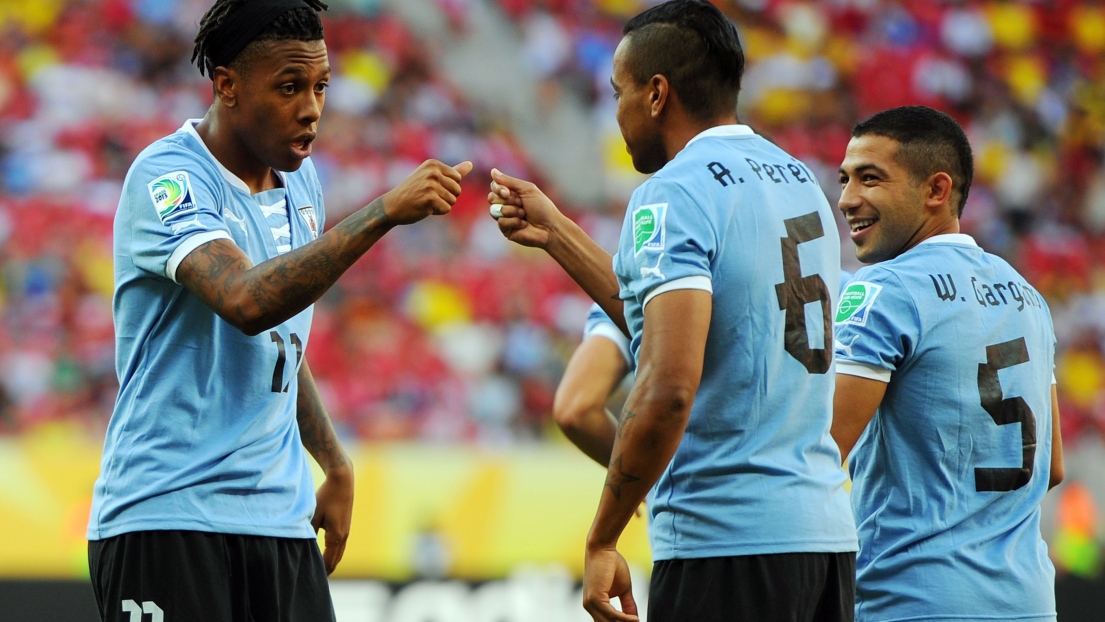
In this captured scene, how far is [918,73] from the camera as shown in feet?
38.1

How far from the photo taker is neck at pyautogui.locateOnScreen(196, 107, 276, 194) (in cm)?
293

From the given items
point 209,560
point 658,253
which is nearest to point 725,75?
point 658,253

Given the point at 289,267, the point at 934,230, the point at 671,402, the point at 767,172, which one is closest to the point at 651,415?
the point at 671,402

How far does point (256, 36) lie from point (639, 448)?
1.33 meters

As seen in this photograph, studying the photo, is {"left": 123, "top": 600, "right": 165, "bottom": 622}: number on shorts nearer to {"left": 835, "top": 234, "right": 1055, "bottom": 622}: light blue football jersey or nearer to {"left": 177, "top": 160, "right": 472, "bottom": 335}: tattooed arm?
{"left": 177, "top": 160, "right": 472, "bottom": 335}: tattooed arm

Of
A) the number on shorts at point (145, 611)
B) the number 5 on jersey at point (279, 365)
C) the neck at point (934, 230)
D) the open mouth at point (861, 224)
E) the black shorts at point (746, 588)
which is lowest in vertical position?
the number on shorts at point (145, 611)

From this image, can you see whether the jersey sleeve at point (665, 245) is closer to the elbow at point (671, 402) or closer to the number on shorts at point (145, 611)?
the elbow at point (671, 402)

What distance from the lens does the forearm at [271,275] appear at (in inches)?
101

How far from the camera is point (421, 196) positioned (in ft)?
8.74

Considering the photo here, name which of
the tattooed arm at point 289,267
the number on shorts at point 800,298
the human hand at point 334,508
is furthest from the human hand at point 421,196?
the human hand at point 334,508

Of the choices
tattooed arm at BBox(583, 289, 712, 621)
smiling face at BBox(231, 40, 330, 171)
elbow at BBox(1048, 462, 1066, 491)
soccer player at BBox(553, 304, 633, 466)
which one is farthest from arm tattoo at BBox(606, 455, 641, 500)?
soccer player at BBox(553, 304, 633, 466)

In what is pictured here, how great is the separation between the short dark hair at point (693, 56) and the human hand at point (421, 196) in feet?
1.61

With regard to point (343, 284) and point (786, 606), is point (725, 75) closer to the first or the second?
point (786, 606)

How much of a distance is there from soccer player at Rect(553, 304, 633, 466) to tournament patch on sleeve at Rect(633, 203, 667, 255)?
5.37 ft
